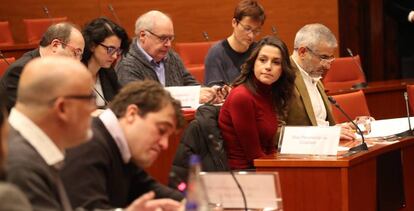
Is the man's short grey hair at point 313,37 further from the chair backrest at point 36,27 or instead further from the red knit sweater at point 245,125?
the chair backrest at point 36,27

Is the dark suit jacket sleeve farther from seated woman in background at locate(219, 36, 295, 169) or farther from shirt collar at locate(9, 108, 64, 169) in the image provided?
seated woman in background at locate(219, 36, 295, 169)

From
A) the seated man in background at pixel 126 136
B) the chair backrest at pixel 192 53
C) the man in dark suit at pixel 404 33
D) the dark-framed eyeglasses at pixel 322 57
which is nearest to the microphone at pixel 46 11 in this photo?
the chair backrest at pixel 192 53

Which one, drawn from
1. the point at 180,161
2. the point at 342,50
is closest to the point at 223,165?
the point at 180,161

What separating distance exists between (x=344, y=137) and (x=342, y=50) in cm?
513

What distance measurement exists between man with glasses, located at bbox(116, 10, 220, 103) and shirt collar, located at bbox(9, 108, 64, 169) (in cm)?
306

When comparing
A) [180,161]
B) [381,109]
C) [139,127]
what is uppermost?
[139,127]

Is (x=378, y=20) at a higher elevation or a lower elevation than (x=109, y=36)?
lower

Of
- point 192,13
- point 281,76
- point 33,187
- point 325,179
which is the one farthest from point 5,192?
point 192,13

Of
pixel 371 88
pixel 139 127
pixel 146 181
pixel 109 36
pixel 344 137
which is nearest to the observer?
pixel 139 127

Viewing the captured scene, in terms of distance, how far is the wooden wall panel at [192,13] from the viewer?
33.6ft

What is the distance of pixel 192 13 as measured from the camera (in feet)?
35.8

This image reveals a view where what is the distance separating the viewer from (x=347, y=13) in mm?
10070

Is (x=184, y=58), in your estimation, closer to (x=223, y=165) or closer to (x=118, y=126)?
(x=223, y=165)

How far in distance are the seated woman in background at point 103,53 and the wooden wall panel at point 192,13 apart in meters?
5.12
